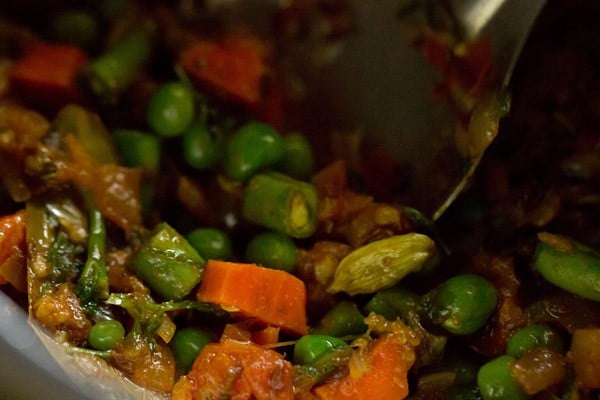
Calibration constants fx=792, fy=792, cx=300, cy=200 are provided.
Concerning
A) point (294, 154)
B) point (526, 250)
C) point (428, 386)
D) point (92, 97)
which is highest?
point (92, 97)

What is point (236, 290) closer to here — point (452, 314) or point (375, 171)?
point (452, 314)

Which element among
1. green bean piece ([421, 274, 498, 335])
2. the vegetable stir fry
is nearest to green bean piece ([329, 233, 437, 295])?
the vegetable stir fry

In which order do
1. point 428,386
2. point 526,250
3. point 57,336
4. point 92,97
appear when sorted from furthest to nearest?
point 92,97
point 526,250
point 428,386
point 57,336

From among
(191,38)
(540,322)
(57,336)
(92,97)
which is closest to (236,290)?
(57,336)

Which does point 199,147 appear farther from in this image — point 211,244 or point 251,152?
point 211,244

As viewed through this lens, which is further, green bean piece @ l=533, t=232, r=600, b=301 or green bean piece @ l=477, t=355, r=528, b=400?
green bean piece @ l=533, t=232, r=600, b=301

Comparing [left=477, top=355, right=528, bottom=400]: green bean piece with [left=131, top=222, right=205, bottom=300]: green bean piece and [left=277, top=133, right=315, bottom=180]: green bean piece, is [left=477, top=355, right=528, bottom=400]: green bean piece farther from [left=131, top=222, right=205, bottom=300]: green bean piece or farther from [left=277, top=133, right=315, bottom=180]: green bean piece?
[left=277, top=133, right=315, bottom=180]: green bean piece
